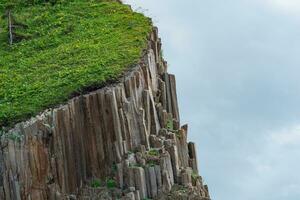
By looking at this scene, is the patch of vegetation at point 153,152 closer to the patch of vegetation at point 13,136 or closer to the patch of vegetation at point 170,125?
the patch of vegetation at point 170,125

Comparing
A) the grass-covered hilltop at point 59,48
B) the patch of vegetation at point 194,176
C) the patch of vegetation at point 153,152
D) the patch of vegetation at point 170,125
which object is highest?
the grass-covered hilltop at point 59,48

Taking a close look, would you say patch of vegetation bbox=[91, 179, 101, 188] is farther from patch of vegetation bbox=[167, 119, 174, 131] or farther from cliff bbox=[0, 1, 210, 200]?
patch of vegetation bbox=[167, 119, 174, 131]

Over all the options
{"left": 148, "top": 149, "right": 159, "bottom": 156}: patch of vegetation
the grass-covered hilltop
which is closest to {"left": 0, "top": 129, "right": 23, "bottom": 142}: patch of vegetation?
the grass-covered hilltop

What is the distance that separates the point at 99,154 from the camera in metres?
35.2

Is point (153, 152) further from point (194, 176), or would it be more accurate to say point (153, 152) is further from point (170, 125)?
point (170, 125)

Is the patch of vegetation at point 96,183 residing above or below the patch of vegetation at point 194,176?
below

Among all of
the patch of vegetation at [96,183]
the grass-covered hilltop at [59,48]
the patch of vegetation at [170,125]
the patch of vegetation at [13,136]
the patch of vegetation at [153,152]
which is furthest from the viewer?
the patch of vegetation at [170,125]

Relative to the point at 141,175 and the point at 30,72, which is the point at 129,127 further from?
the point at 30,72

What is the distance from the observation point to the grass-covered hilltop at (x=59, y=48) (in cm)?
3631

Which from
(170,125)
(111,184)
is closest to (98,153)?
(111,184)

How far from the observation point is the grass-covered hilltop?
36.3m

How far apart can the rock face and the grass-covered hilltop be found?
2.66 ft

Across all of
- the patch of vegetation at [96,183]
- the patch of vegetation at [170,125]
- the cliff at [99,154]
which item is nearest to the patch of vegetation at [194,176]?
the cliff at [99,154]

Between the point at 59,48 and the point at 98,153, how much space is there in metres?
6.65
